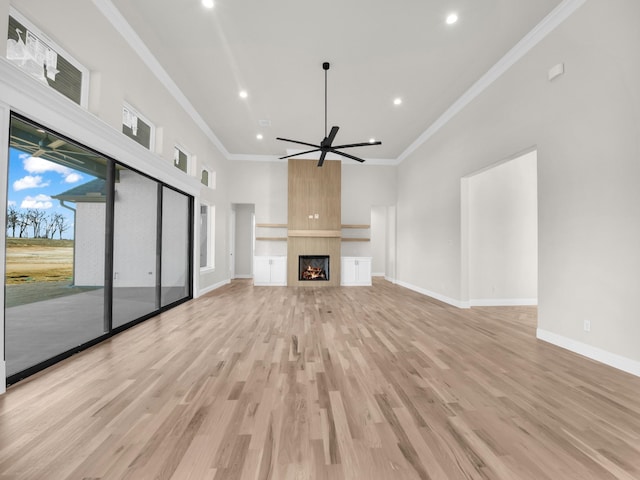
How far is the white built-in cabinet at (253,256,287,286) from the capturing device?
779 cm

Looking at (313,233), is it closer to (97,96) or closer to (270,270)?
(270,270)

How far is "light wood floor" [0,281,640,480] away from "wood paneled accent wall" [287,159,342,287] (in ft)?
14.3

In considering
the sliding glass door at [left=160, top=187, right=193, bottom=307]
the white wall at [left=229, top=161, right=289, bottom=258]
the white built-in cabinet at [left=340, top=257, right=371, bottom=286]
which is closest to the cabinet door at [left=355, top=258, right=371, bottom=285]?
the white built-in cabinet at [left=340, top=257, right=371, bottom=286]

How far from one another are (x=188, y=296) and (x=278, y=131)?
389 centimetres

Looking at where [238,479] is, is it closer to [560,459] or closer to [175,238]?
[560,459]

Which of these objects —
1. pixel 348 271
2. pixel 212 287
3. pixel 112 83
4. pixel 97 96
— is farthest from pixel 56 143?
pixel 348 271

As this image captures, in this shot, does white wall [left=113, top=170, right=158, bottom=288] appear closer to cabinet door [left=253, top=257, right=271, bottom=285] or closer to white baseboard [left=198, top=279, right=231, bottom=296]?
white baseboard [left=198, top=279, right=231, bottom=296]

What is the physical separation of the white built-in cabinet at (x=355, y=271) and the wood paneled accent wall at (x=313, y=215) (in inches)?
9.8

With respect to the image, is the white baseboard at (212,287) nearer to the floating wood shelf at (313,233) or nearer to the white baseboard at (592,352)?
Result: the floating wood shelf at (313,233)

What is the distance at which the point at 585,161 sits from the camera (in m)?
2.80

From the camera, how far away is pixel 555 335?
10.2 ft

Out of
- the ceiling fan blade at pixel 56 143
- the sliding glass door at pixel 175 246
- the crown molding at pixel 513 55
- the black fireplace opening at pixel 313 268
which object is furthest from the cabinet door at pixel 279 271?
the ceiling fan blade at pixel 56 143

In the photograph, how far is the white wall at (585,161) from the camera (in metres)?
2.43

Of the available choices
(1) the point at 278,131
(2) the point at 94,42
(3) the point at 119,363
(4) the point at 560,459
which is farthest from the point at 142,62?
(4) the point at 560,459
